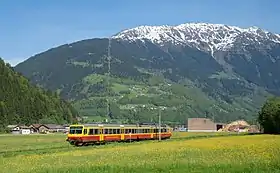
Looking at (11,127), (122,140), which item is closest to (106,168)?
(122,140)

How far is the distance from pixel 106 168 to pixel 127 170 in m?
1.85

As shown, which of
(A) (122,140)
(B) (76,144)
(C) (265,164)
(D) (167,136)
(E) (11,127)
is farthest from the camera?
(E) (11,127)

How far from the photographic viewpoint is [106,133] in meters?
83.8

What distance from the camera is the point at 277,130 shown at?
127562mm

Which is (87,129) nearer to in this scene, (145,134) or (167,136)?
(145,134)

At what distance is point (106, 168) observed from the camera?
102 feet

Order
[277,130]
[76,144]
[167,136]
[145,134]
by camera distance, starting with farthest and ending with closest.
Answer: [277,130] < [167,136] < [145,134] < [76,144]

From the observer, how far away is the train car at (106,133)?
77.2 meters

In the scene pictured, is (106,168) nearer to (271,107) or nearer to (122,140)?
(122,140)

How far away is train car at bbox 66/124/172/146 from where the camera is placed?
3041 inches

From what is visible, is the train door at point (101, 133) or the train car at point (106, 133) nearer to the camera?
the train car at point (106, 133)

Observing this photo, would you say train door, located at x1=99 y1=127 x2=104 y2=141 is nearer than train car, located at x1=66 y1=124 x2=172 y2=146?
No

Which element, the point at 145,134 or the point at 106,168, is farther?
the point at 145,134

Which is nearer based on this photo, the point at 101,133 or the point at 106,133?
the point at 101,133
